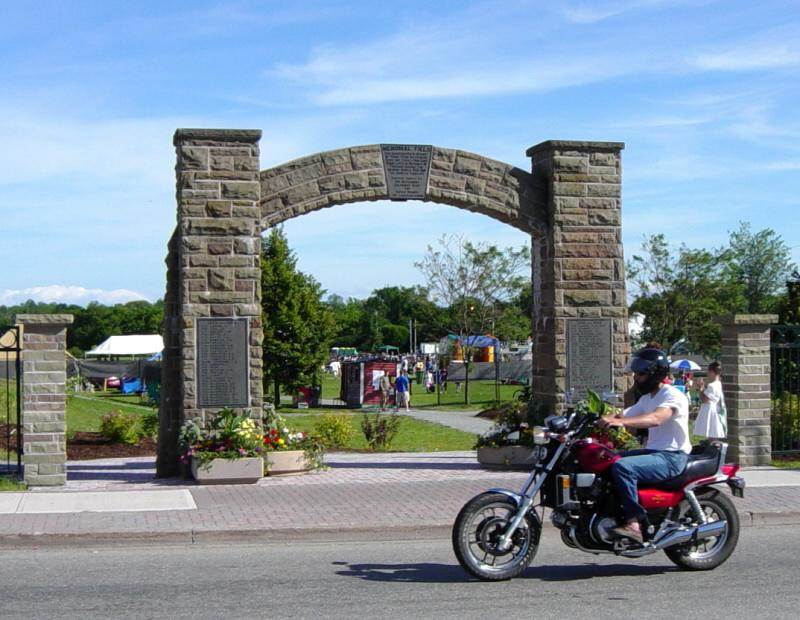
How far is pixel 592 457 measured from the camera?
777cm

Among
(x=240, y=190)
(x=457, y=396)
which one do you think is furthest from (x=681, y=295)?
(x=240, y=190)

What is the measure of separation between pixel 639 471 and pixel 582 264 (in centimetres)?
720

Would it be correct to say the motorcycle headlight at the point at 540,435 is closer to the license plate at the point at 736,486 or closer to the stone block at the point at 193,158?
the license plate at the point at 736,486

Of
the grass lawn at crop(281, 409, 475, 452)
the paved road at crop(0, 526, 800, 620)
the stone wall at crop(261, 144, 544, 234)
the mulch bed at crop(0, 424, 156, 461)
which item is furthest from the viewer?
the grass lawn at crop(281, 409, 475, 452)

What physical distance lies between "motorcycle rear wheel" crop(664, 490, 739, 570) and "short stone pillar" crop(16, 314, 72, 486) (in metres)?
7.59

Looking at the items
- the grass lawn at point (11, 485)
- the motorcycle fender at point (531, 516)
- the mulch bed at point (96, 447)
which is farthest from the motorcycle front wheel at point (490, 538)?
the mulch bed at point (96, 447)

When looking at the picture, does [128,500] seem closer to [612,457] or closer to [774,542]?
[612,457]

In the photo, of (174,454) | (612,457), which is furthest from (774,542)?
(174,454)

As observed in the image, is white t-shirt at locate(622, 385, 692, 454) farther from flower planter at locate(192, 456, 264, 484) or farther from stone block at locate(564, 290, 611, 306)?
stone block at locate(564, 290, 611, 306)

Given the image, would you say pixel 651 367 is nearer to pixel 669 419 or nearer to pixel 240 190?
pixel 669 419

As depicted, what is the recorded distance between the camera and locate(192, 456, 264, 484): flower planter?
42.5ft

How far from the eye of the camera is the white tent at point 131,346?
5420 centimetres

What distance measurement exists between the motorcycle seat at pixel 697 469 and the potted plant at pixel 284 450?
22.2 ft

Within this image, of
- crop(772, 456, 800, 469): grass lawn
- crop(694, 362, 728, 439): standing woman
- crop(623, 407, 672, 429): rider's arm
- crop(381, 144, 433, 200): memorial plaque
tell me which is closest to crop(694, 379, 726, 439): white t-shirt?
crop(694, 362, 728, 439): standing woman
